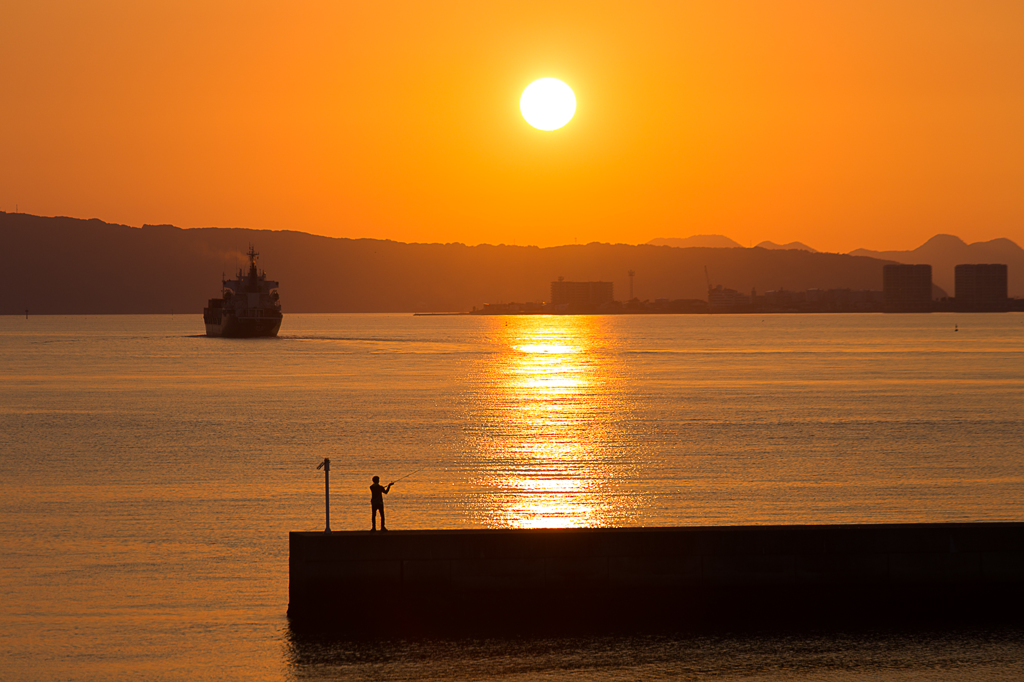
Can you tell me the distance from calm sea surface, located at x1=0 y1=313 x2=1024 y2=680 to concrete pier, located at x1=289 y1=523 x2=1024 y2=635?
34.3 inches

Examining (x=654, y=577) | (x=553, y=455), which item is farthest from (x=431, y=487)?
(x=654, y=577)

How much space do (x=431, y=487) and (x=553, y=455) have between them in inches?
376

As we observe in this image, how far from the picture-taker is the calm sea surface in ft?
62.1

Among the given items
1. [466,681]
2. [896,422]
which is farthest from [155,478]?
[896,422]

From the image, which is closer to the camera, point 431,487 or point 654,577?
point 654,577

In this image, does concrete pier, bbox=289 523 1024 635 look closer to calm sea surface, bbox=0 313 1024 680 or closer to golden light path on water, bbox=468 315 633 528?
calm sea surface, bbox=0 313 1024 680

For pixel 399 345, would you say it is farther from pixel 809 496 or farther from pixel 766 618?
pixel 766 618

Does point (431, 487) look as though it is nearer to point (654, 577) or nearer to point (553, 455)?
point (553, 455)

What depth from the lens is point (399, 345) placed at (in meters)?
198

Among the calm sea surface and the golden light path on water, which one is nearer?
the calm sea surface

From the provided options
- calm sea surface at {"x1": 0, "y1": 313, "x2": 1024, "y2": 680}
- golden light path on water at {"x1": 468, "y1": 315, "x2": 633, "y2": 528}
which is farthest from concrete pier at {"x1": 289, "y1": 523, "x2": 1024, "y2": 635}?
golden light path on water at {"x1": 468, "y1": 315, "x2": 633, "y2": 528}

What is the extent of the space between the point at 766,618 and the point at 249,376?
315 feet

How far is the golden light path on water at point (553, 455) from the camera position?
107 feet

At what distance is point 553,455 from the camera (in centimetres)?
4666
